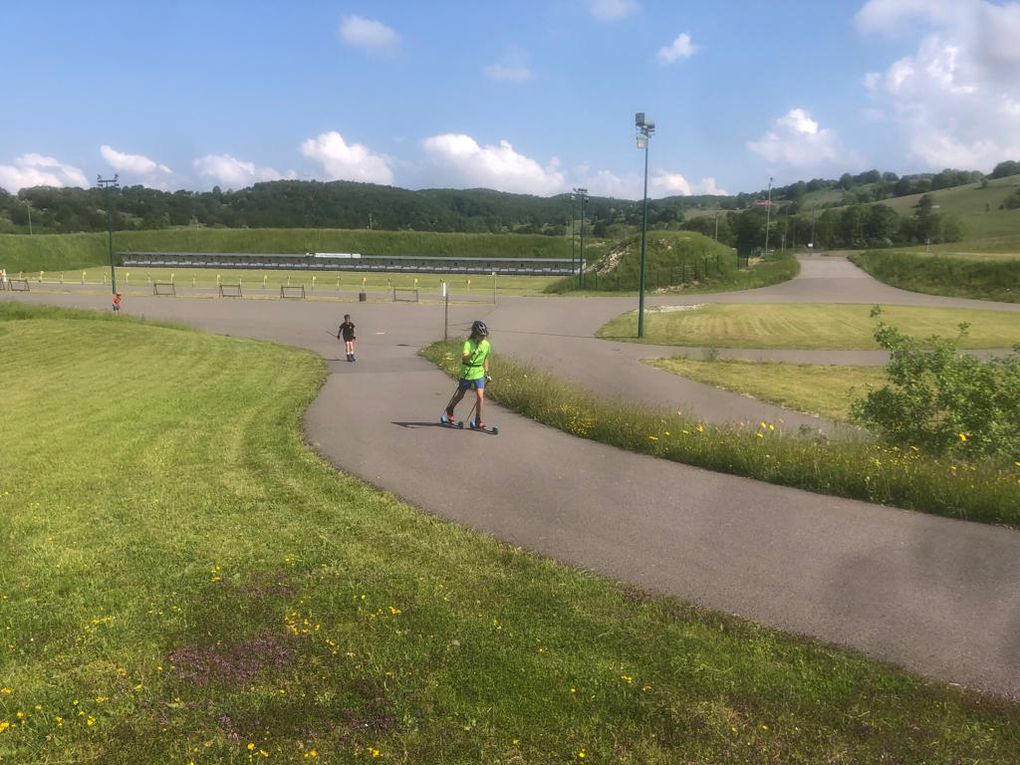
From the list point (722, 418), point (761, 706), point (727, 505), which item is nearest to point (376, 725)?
point (761, 706)

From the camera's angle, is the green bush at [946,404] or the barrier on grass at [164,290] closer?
the green bush at [946,404]

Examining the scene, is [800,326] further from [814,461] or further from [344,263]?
[344,263]

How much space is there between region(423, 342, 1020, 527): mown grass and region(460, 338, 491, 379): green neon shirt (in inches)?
53.6

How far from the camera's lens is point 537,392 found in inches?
493

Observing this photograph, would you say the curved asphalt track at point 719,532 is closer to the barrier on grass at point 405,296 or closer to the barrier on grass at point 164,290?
the barrier on grass at point 405,296

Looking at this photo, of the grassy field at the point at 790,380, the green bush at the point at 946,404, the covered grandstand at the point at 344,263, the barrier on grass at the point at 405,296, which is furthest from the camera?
the covered grandstand at the point at 344,263

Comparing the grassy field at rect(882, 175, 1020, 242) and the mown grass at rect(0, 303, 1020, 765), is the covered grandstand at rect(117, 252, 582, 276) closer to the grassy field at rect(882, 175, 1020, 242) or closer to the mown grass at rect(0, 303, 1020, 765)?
the grassy field at rect(882, 175, 1020, 242)

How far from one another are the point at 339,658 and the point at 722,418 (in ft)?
34.7

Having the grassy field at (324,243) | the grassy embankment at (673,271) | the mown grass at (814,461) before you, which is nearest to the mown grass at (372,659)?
the mown grass at (814,461)

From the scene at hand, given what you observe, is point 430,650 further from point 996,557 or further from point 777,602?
point 996,557

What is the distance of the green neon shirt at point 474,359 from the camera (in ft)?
36.1

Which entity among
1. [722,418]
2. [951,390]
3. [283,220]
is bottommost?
[722,418]

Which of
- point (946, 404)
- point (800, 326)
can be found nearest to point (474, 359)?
point (946, 404)

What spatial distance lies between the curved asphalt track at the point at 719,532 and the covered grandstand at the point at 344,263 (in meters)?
80.1
